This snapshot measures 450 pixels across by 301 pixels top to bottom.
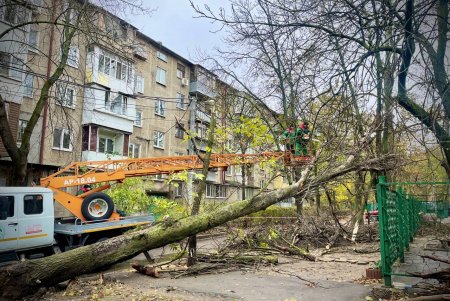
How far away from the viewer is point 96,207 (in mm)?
12516

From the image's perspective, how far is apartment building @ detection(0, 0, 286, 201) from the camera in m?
12.5

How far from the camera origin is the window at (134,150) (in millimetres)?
27250

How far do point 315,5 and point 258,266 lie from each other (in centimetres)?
616

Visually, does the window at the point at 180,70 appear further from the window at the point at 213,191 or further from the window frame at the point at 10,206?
the window frame at the point at 10,206

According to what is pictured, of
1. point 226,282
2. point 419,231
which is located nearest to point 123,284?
point 226,282

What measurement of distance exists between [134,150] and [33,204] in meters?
17.7

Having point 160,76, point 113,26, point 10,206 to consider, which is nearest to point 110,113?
point 160,76

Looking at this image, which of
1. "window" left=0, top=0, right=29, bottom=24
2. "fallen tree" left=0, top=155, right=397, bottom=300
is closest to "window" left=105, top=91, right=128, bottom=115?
"window" left=0, top=0, right=29, bottom=24

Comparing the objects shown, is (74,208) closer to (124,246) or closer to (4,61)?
(4,61)

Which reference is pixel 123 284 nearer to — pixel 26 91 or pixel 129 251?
pixel 129 251

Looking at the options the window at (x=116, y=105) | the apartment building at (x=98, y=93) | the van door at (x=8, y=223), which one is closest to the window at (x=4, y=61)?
the apartment building at (x=98, y=93)

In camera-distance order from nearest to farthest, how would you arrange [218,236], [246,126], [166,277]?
[166,277], [246,126], [218,236]

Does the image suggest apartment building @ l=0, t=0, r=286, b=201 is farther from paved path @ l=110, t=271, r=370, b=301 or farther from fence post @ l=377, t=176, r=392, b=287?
fence post @ l=377, t=176, r=392, b=287

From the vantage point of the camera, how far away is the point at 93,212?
488 inches
